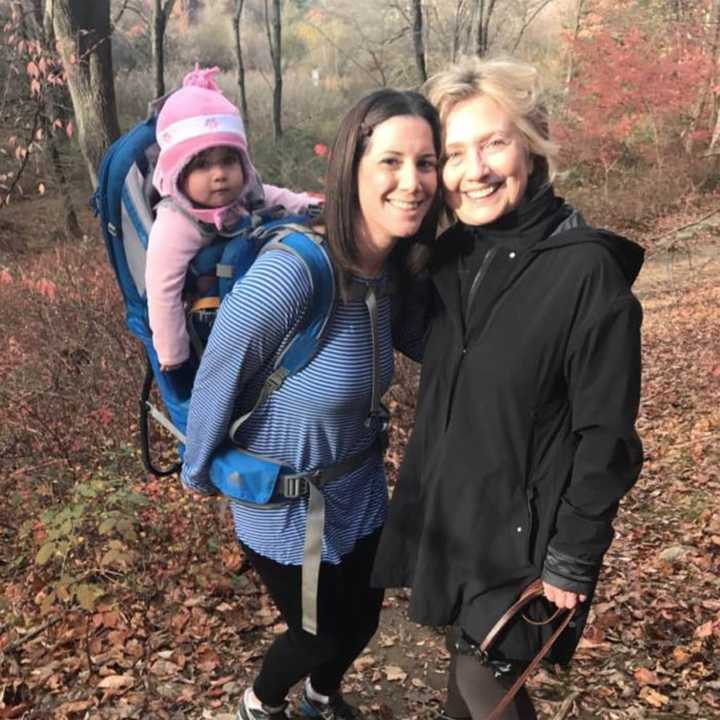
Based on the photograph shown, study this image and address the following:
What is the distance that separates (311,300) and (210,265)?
0.57m

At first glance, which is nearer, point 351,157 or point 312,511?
point 351,157

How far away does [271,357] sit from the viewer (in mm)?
A: 1953

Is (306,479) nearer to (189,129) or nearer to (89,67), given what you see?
(189,129)

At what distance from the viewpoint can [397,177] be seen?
188 centimetres

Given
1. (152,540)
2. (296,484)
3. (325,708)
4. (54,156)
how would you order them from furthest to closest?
(54,156) → (152,540) → (325,708) → (296,484)

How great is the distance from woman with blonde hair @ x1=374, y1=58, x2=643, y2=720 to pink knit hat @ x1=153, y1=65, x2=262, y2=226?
30.7 inches

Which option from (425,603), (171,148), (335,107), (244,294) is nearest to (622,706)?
(425,603)

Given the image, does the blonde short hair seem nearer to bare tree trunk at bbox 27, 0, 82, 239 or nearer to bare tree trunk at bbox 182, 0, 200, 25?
bare tree trunk at bbox 27, 0, 82, 239

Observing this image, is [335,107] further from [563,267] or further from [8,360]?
[563,267]

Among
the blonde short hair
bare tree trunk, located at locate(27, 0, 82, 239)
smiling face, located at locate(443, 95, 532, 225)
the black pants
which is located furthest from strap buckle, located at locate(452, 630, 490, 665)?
bare tree trunk, located at locate(27, 0, 82, 239)

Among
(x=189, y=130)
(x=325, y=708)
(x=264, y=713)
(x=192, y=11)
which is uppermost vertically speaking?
(x=192, y=11)

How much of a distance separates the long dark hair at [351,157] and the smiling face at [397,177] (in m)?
0.02

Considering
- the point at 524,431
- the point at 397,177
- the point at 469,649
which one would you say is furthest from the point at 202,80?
the point at 469,649

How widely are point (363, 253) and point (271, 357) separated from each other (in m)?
0.38
